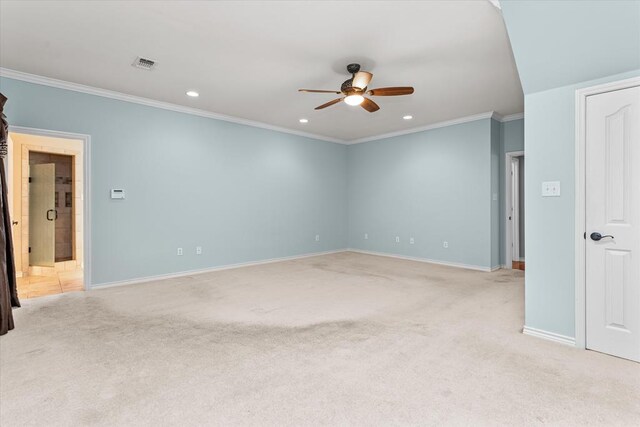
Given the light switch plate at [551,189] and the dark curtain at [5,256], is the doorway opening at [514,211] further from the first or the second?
the dark curtain at [5,256]

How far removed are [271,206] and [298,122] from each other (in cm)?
169

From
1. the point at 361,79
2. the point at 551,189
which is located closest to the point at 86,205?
the point at 361,79

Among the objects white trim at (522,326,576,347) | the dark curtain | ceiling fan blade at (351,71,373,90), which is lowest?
white trim at (522,326,576,347)

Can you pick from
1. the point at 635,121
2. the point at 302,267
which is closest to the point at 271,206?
the point at 302,267

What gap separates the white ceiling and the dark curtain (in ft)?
3.11

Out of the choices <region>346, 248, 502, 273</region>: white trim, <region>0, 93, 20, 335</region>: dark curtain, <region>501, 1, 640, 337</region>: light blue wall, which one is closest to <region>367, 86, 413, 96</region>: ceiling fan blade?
<region>501, 1, 640, 337</region>: light blue wall

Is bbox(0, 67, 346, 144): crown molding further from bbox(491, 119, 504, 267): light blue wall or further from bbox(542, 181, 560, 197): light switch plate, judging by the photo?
bbox(542, 181, 560, 197): light switch plate

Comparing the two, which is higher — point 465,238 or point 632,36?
point 632,36

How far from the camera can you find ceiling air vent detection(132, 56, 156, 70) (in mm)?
3547

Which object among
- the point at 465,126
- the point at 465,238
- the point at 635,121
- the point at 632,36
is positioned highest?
the point at 465,126

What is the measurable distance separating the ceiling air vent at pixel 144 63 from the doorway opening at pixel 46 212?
2.01 metres

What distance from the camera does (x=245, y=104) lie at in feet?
16.8

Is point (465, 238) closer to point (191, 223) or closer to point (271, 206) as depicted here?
point (271, 206)

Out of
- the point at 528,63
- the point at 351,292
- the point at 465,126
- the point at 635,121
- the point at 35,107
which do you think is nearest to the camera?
the point at 635,121
